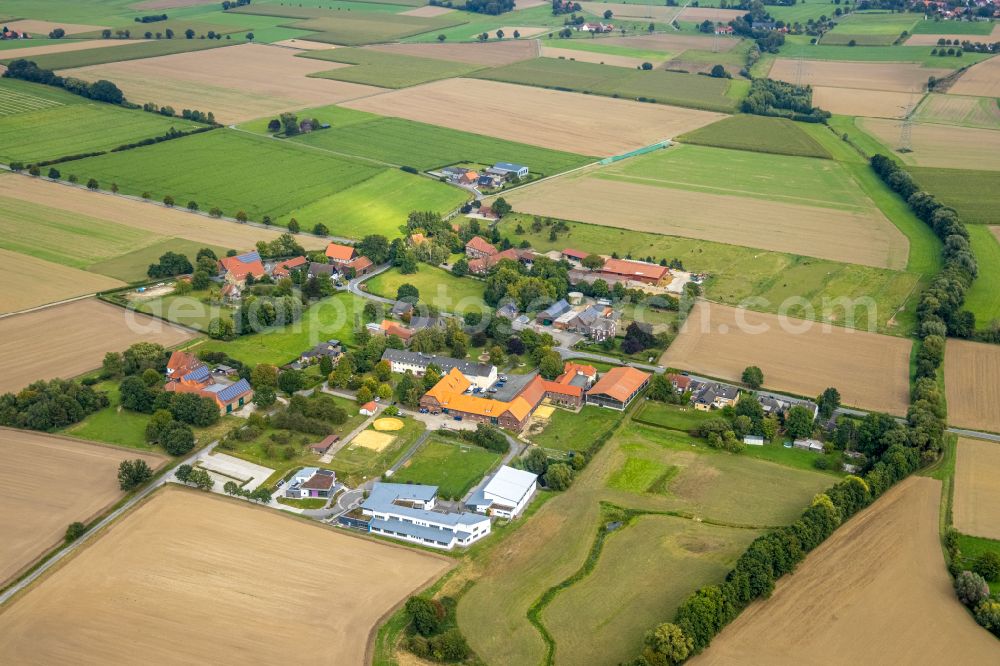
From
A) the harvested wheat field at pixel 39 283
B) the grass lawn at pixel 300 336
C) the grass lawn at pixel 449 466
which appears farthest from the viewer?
the harvested wheat field at pixel 39 283

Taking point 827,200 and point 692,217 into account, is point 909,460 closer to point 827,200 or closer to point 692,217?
point 692,217

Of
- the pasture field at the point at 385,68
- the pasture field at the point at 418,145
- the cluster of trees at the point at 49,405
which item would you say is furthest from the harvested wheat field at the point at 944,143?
the cluster of trees at the point at 49,405

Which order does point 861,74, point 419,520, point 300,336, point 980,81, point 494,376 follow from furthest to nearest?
1. point 861,74
2. point 980,81
3. point 300,336
4. point 494,376
5. point 419,520

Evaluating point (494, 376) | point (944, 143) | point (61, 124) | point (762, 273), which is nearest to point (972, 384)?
point (762, 273)

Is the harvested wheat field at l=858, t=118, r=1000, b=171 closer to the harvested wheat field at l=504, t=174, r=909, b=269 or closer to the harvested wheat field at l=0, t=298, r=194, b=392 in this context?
the harvested wheat field at l=504, t=174, r=909, b=269

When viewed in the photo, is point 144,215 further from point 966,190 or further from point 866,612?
point 966,190

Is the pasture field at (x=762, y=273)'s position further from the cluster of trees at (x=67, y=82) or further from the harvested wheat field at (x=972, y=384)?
the cluster of trees at (x=67, y=82)

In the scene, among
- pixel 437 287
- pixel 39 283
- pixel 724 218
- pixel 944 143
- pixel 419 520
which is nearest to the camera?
pixel 419 520

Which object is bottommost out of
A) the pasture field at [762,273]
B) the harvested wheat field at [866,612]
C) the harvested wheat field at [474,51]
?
the harvested wheat field at [866,612]
